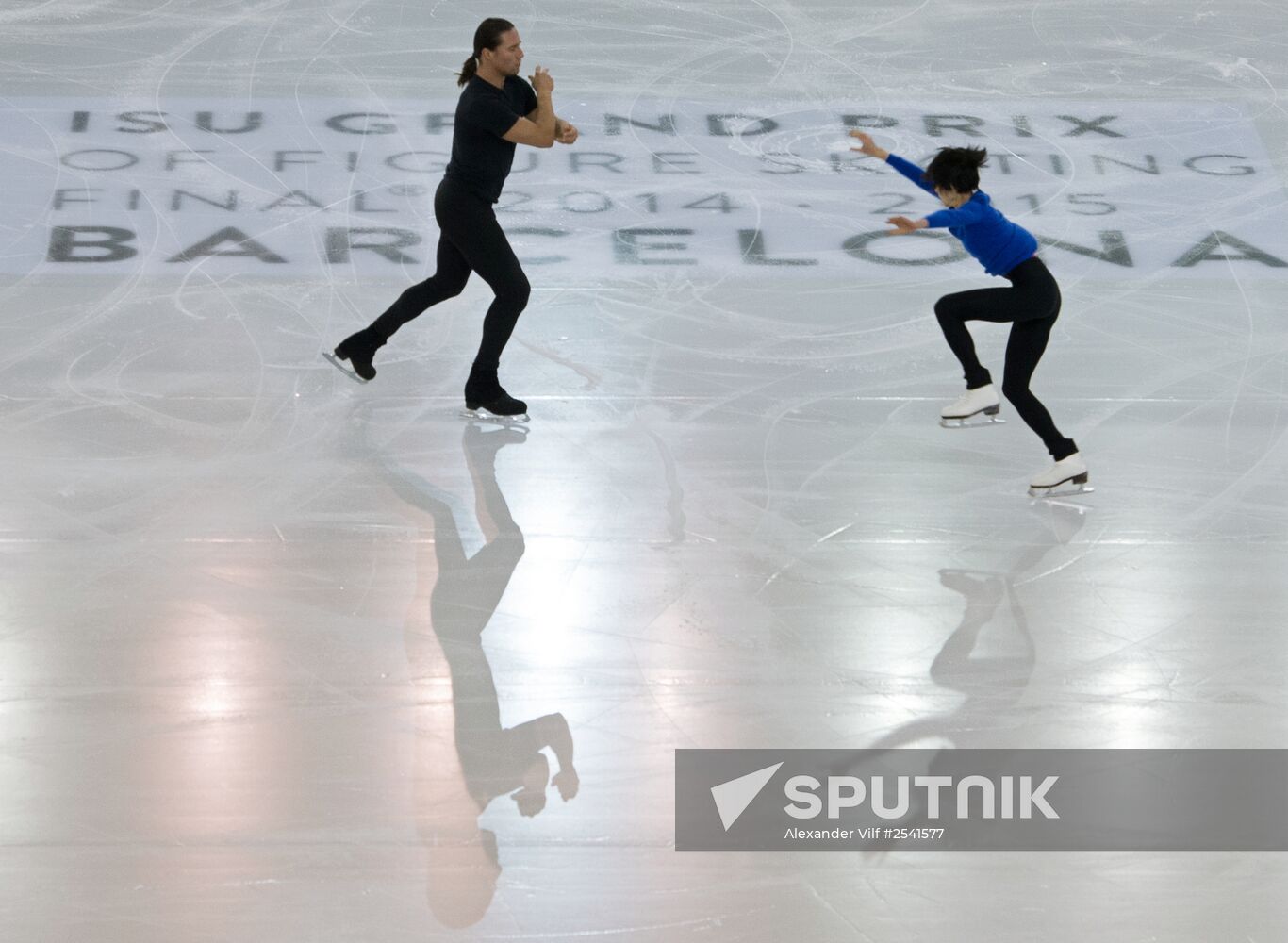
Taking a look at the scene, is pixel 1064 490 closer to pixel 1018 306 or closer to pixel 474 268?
pixel 1018 306

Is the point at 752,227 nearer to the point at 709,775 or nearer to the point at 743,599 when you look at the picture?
the point at 743,599

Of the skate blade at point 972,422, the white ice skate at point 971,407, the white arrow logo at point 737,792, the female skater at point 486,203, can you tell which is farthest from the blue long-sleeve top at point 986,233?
the white arrow logo at point 737,792

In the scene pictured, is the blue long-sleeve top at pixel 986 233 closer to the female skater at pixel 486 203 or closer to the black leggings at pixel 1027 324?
the black leggings at pixel 1027 324

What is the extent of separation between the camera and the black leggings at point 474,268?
5.62 meters

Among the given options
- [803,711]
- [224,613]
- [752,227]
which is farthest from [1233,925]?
[752,227]

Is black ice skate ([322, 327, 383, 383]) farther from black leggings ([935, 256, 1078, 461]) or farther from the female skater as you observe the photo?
black leggings ([935, 256, 1078, 461])

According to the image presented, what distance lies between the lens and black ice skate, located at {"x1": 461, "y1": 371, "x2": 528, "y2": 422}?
5.82 m

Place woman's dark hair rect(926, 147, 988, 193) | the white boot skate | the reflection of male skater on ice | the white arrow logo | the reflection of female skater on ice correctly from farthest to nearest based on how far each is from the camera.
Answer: the white boot skate, the reflection of female skater on ice, woman's dark hair rect(926, 147, 988, 193), the white arrow logo, the reflection of male skater on ice

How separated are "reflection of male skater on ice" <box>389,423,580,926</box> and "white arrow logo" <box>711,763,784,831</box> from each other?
14.1 inches

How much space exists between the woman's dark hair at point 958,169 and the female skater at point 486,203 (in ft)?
4.26

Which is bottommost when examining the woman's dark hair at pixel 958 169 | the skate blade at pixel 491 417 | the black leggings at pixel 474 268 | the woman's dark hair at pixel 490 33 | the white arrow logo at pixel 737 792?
the skate blade at pixel 491 417

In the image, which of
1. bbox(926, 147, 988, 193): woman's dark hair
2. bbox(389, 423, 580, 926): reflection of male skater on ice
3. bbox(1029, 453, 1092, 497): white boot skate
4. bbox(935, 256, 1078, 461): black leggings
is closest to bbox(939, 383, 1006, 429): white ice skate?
bbox(935, 256, 1078, 461): black leggings

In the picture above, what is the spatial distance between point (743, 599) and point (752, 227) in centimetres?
340

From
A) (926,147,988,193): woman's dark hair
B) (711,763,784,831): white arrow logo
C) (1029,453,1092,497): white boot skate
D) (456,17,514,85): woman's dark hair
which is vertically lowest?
(711,763,784,831): white arrow logo
